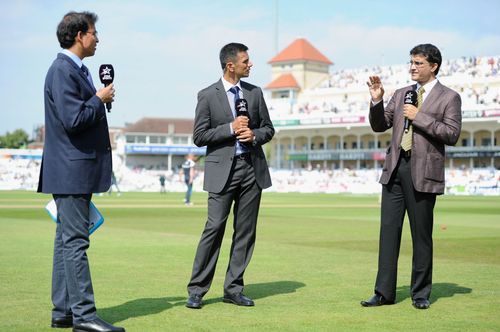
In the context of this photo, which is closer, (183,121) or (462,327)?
(462,327)

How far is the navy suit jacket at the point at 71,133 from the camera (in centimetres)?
616

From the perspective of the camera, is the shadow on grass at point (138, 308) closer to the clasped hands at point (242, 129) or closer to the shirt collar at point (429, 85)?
the clasped hands at point (242, 129)

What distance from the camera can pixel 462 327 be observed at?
21.4 feet

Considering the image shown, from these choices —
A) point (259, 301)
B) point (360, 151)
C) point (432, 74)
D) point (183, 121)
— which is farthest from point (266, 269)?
point (183, 121)

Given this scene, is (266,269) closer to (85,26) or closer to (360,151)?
(85,26)

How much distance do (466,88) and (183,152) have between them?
49877 millimetres

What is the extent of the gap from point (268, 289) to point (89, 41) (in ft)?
11.4

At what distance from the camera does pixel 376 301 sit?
7656mm

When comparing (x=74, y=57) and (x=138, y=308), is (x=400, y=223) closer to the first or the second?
(x=138, y=308)

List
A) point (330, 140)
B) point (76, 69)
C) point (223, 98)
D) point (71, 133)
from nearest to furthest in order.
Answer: point (71, 133) < point (76, 69) < point (223, 98) < point (330, 140)

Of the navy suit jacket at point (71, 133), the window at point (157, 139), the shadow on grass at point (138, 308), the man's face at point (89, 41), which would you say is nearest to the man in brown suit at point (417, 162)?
the shadow on grass at point (138, 308)

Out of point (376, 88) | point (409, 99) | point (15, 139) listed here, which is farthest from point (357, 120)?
point (15, 139)

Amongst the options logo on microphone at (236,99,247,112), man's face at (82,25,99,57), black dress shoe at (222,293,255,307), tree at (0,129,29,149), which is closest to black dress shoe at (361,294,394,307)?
black dress shoe at (222,293,255,307)

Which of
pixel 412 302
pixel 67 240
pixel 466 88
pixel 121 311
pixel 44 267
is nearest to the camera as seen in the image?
pixel 67 240
